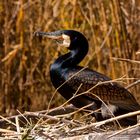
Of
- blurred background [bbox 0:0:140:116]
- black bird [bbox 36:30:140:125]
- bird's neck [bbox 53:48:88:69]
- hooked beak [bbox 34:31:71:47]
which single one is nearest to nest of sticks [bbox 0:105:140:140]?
black bird [bbox 36:30:140:125]

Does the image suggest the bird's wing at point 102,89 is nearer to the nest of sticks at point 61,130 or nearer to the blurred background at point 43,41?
the nest of sticks at point 61,130

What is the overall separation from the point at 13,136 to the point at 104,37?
2470 mm

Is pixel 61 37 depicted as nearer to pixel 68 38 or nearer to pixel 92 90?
pixel 68 38

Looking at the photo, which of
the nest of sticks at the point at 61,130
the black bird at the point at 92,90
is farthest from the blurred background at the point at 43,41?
the nest of sticks at the point at 61,130

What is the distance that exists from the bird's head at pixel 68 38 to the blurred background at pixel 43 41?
0.85 meters

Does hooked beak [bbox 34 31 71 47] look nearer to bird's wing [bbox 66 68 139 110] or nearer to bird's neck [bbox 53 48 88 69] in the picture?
bird's neck [bbox 53 48 88 69]

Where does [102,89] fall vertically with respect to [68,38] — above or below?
below

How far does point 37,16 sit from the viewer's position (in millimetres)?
6840

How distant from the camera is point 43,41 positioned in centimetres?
693

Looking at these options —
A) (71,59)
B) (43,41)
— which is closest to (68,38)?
(71,59)

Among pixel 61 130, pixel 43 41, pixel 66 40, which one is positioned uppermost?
pixel 66 40

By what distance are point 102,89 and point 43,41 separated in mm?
1990

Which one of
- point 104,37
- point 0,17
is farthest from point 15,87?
point 104,37

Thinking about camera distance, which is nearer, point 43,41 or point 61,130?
point 61,130
